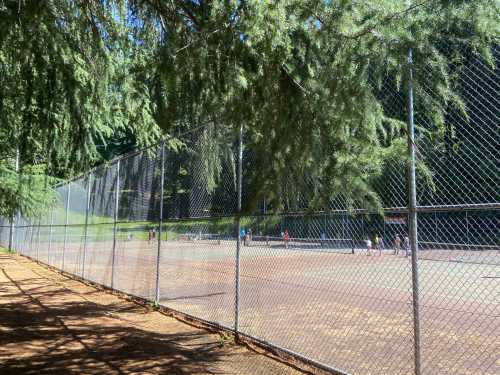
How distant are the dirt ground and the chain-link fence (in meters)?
0.49

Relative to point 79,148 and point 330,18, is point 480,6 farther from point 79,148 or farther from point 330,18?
point 79,148

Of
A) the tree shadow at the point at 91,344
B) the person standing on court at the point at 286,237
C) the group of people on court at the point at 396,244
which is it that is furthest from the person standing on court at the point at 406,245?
the tree shadow at the point at 91,344

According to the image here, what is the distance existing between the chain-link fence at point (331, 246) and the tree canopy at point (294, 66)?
0.20 meters

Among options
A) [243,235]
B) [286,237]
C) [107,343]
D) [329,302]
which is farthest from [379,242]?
[329,302]

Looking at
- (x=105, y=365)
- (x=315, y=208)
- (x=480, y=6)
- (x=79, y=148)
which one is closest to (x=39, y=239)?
(x=79, y=148)

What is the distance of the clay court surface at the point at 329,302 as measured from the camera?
535 centimetres

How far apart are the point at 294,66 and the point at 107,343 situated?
4547mm

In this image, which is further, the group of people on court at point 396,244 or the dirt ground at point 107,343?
the dirt ground at point 107,343

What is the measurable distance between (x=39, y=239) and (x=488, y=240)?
20.5 meters

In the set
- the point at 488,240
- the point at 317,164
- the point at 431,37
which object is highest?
the point at 431,37

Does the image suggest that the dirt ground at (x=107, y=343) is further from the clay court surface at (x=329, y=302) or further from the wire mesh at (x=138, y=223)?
the wire mesh at (x=138, y=223)

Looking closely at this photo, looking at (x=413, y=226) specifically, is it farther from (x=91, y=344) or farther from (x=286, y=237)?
(x=91, y=344)

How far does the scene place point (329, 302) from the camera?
940 cm

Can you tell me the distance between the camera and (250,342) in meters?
6.43
